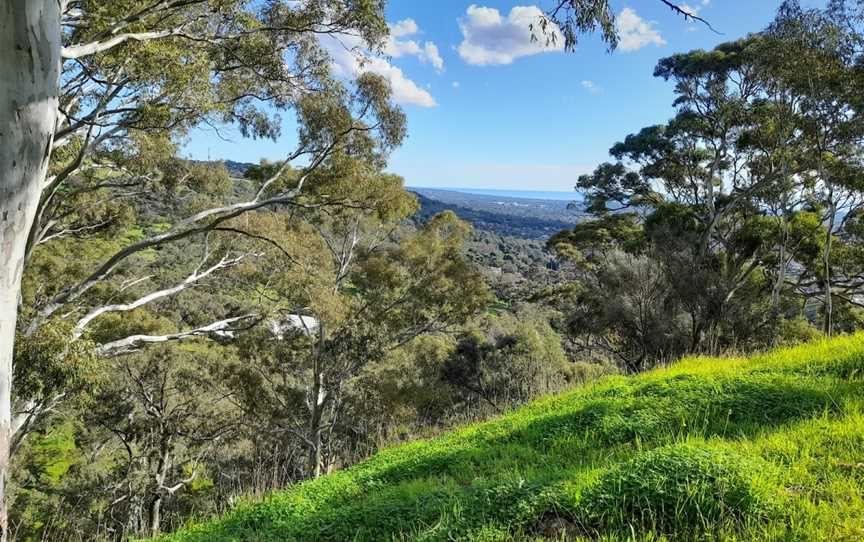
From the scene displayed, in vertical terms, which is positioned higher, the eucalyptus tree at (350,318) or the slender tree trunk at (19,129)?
the slender tree trunk at (19,129)

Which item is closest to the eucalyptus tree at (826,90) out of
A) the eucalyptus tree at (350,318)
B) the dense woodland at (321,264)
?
the dense woodland at (321,264)

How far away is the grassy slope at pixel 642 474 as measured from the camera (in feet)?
6.23

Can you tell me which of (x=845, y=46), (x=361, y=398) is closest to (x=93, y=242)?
(x=361, y=398)

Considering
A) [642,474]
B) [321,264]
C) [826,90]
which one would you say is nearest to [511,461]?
[642,474]

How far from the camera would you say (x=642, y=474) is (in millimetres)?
2160

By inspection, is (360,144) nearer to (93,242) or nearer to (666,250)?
(93,242)

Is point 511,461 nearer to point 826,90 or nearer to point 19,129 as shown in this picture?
point 19,129

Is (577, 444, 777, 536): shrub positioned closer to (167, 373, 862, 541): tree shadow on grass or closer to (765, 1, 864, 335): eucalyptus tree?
(167, 373, 862, 541): tree shadow on grass

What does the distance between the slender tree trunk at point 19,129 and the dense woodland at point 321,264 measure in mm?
1303

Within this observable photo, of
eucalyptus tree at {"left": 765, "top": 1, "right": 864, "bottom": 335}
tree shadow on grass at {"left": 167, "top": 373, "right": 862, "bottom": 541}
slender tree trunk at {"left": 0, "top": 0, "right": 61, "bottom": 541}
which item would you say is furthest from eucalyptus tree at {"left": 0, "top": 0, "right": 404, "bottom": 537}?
eucalyptus tree at {"left": 765, "top": 1, "right": 864, "bottom": 335}

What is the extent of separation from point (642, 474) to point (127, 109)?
7.10 metres

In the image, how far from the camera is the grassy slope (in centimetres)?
190

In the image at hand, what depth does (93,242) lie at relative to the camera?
10781 millimetres

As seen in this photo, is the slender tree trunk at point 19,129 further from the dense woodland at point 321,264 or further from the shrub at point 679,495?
the shrub at point 679,495
